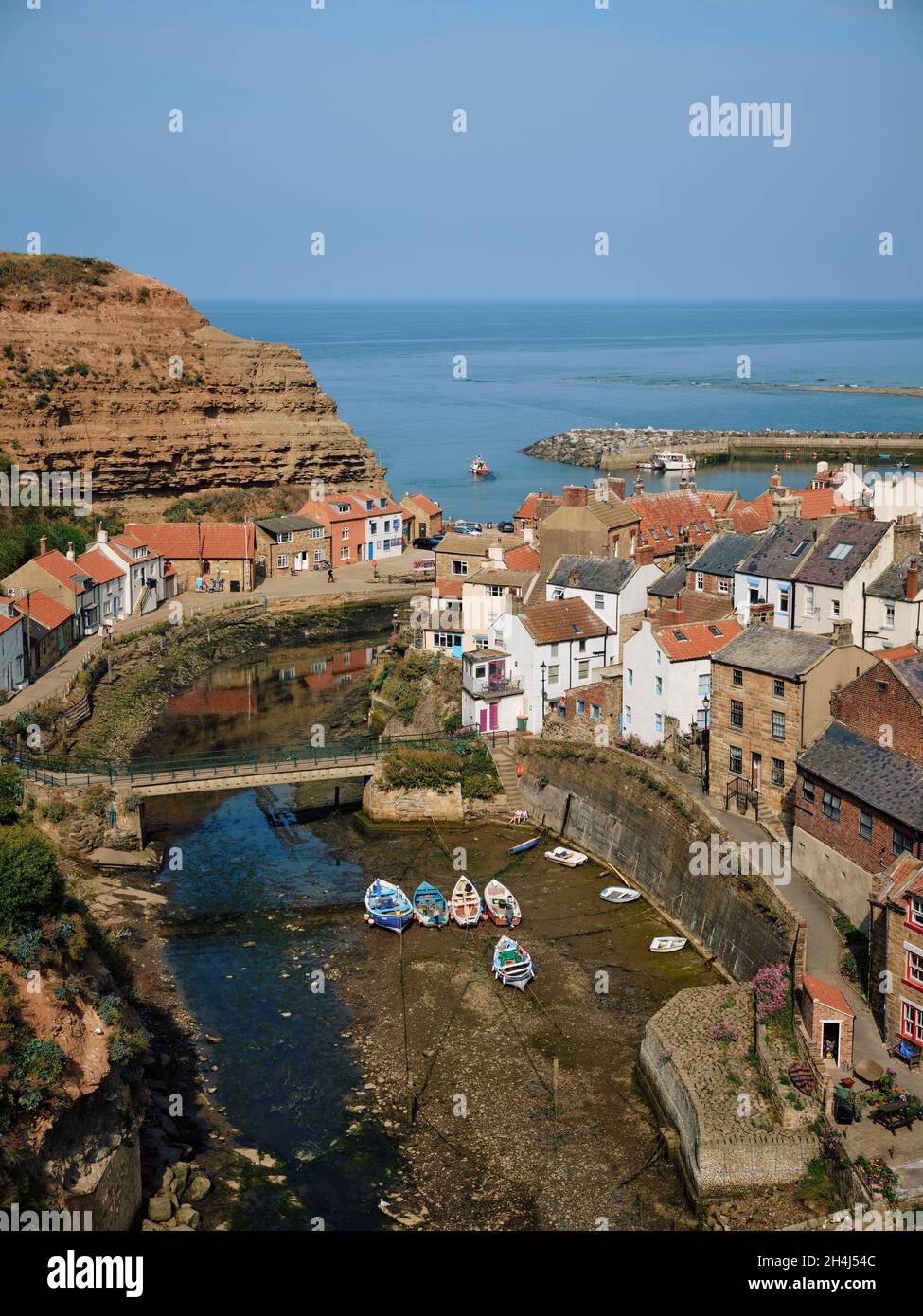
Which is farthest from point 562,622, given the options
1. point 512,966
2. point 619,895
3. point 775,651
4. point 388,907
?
point 512,966

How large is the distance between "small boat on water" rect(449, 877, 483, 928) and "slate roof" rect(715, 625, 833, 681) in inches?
366

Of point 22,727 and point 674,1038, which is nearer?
point 674,1038

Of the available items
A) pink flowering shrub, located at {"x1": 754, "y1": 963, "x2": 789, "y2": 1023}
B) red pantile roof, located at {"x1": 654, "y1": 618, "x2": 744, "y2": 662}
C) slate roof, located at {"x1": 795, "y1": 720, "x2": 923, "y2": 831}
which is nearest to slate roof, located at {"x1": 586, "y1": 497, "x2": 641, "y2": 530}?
red pantile roof, located at {"x1": 654, "y1": 618, "x2": 744, "y2": 662}

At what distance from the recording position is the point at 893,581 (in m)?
41.1

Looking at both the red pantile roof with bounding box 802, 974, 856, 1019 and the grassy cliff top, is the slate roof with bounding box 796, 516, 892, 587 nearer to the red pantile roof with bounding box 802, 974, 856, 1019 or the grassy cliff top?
the red pantile roof with bounding box 802, 974, 856, 1019

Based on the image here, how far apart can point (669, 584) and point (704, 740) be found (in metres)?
10.7

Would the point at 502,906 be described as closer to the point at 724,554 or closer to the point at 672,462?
the point at 724,554

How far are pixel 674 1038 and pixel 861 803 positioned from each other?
694 centimetres

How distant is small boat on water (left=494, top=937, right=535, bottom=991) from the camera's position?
31.9 m

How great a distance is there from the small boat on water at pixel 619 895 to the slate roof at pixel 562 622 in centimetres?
1121

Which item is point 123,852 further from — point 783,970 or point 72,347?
point 72,347

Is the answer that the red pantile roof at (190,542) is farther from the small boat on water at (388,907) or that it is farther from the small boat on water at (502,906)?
the small boat on water at (502,906)
